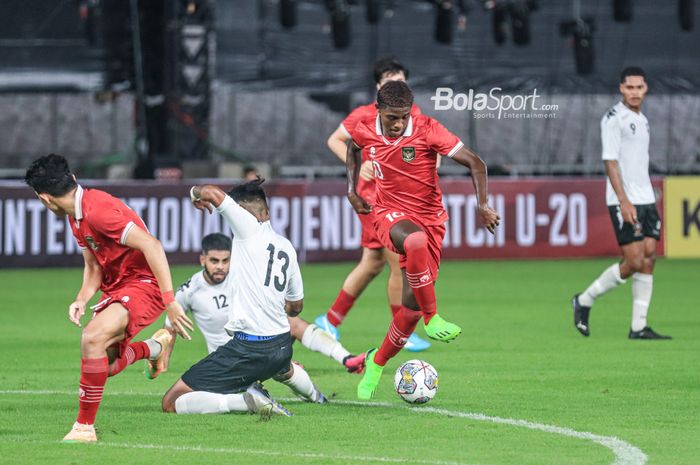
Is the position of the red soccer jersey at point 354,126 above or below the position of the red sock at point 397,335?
above

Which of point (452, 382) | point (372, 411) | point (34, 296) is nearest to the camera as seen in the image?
point (372, 411)

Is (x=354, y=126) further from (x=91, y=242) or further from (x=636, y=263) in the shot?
(x=91, y=242)

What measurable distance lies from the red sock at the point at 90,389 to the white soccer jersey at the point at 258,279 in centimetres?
103

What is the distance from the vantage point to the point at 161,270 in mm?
7938

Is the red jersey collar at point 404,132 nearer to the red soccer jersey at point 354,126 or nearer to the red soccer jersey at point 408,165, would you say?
the red soccer jersey at point 408,165

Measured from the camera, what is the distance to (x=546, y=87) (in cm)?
2809

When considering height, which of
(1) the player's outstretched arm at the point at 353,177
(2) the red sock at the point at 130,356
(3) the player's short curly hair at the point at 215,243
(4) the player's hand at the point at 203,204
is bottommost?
(2) the red sock at the point at 130,356

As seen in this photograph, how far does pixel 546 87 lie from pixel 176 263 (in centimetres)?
974

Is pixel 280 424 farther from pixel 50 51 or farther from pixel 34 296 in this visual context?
pixel 50 51

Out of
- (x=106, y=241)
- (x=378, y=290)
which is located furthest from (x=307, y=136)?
(x=106, y=241)

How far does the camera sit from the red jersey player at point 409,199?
9.43 m

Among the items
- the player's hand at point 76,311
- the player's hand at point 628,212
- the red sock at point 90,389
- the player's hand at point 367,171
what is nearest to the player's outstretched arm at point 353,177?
the player's hand at point 367,171

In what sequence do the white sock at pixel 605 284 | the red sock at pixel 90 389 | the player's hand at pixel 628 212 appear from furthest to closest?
the white sock at pixel 605 284, the player's hand at pixel 628 212, the red sock at pixel 90 389
